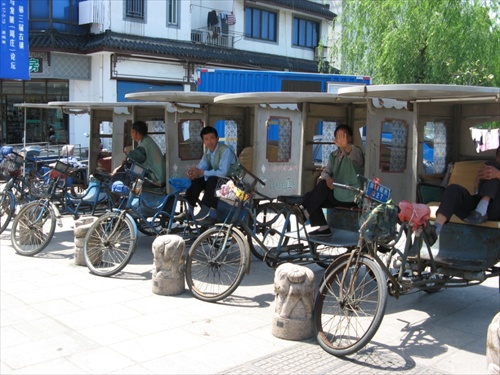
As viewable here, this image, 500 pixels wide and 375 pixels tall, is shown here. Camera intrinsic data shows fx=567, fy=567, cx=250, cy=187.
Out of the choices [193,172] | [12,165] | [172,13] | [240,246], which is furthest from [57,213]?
[172,13]

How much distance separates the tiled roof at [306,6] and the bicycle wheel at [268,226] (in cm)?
1990

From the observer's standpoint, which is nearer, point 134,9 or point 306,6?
point 134,9

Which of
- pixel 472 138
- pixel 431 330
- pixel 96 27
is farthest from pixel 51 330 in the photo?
pixel 96 27

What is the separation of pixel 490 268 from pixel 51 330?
4118 millimetres

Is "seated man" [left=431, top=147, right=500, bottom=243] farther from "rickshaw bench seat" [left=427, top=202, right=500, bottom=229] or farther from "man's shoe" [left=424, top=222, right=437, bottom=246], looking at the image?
"man's shoe" [left=424, top=222, right=437, bottom=246]

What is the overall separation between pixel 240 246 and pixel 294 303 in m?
1.04

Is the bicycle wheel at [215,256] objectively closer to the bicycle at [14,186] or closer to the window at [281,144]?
the window at [281,144]

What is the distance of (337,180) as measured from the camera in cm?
663

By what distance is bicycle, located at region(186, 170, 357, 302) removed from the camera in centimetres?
585

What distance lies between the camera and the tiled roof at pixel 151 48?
757 inches

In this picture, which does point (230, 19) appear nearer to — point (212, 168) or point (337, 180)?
point (212, 168)

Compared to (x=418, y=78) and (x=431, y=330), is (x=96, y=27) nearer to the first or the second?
(x=418, y=78)

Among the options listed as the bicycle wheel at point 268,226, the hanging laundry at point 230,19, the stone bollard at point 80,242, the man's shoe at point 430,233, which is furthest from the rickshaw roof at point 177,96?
the hanging laundry at point 230,19

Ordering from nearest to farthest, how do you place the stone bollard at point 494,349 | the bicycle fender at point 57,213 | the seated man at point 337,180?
the stone bollard at point 494,349 < the seated man at point 337,180 < the bicycle fender at point 57,213
